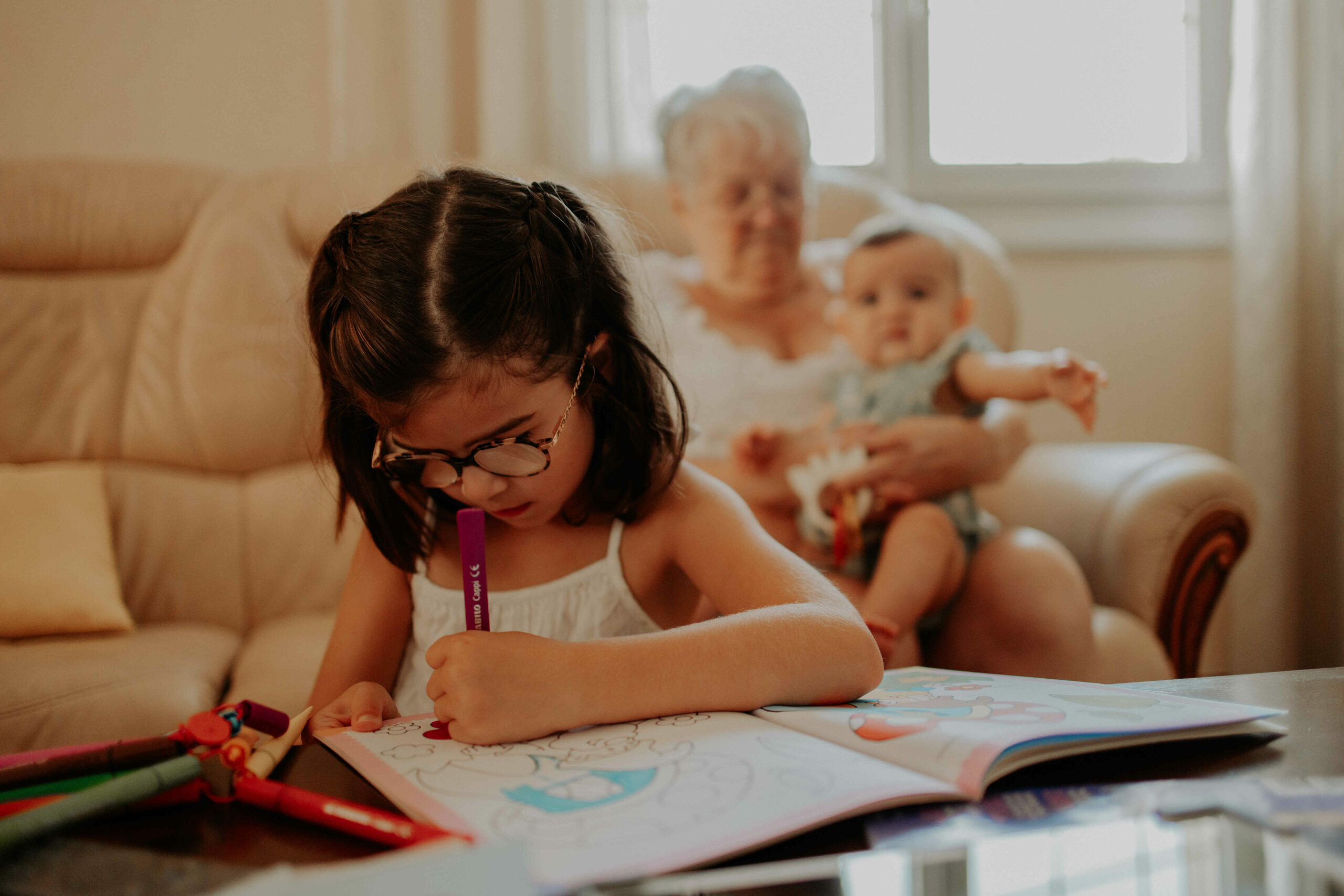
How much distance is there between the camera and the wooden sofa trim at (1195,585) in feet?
4.59

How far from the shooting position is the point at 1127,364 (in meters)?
2.33

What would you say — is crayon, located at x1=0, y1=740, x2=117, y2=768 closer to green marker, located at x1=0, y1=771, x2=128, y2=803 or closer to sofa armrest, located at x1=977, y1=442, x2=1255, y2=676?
green marker, located at x1=0, y1=771, x2=128, y2=803

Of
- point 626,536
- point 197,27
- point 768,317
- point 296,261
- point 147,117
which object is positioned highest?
point 197,27

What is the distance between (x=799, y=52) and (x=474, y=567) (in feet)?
6.65

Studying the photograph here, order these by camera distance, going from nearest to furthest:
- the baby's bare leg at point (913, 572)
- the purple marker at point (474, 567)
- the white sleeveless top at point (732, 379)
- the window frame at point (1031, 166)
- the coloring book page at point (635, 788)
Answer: the coloring book page at point (635, 788) < the purple marker at point (474, 567) < the baby's bare leg at point (913, 572) < the white sleeveless top at point (732, 379) < the window frame at point (1031, 166)

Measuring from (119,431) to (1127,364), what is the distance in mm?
2197

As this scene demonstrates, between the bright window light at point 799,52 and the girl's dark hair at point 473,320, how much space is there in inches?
60.4

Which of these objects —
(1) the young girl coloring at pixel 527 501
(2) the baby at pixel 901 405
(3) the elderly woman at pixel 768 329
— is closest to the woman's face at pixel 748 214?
(3) the elderly woman at pixel 768 329

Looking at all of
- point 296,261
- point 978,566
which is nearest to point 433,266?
point 978,566

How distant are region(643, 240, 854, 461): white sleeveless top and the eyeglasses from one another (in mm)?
764

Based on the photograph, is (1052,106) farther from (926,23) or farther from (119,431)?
(119,431)

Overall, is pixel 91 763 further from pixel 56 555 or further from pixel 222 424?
pixel 222 424

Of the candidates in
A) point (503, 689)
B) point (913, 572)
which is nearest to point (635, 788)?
point (503, 689)

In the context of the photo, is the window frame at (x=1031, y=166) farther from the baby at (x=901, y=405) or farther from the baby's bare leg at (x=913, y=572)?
the baby's bare leg at (x=913, y=572)
